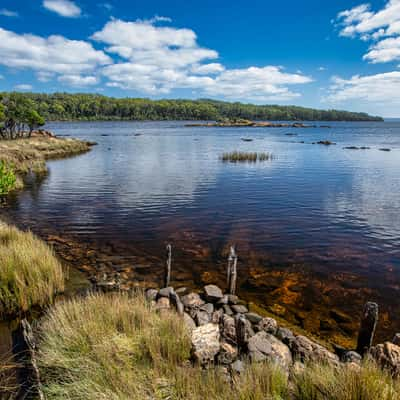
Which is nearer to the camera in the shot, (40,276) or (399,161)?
(40,276)

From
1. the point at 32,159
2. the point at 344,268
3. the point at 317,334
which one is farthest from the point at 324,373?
the point at 32,159

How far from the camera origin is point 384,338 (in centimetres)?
951

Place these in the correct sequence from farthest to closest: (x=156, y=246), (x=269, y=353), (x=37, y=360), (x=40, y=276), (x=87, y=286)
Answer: (x=156, y=246) → (x=87, y=286) → (x=40, y=276) → (x=269, y=353) → (x=37, y=360)

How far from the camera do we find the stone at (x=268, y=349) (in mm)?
7043

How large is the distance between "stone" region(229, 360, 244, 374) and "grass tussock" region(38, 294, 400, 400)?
A: 26.7 inches

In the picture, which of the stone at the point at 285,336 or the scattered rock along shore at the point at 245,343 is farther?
the stone at the point at 285,336

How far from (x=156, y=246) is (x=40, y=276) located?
24.1 ft

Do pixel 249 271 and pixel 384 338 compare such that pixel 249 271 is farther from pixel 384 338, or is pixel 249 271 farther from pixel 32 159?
pixel 32 159

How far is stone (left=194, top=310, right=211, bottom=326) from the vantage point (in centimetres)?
871

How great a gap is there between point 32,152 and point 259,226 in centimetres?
4201

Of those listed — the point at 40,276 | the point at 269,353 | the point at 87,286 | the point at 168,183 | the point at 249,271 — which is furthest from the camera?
the point at 168,183

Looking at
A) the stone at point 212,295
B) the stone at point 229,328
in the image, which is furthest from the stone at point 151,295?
the stone at point 229,328

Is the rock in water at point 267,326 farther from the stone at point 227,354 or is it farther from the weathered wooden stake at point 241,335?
the stone at point 227,354

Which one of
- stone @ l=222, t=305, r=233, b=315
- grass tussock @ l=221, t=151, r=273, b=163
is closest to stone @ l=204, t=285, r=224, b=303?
stone @ l=222, t=305, r=233, b=315
